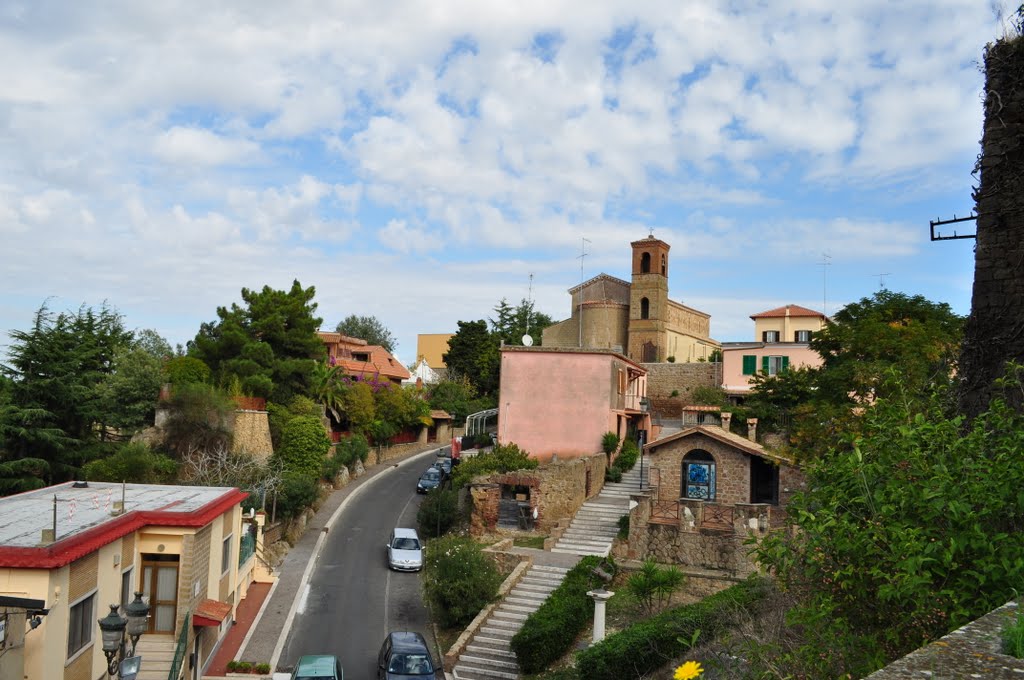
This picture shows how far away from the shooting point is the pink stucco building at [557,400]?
35719 millimetres

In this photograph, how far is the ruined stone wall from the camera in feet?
38.3

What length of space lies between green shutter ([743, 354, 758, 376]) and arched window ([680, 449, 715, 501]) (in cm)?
1977

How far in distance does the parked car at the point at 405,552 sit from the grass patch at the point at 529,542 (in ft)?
11.8

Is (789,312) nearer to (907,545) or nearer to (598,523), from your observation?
(598,523)

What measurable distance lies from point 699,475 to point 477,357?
34.7m

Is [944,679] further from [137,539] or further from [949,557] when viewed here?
[137,539]

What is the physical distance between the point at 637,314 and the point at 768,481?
110 feet

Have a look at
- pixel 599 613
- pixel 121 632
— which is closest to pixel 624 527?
pixel 599 613

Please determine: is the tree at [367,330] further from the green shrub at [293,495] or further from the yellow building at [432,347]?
the green shrub at [293,495]

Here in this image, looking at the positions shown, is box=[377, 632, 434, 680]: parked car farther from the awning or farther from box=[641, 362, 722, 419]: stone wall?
box=[641, 362, 722, 419]: stone wall

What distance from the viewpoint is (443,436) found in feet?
191

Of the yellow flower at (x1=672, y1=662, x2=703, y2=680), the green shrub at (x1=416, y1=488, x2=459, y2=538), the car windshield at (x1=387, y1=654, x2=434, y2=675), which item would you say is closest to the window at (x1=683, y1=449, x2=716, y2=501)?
the green shrub at (x1=416, y1=488, x2=459, y2=538)

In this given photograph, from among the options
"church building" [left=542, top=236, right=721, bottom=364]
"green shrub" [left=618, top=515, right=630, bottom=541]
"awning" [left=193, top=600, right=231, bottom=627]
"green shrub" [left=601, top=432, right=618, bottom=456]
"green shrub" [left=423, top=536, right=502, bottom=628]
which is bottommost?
"green shrub" [left=423, top=536, right=502, bottom=628]

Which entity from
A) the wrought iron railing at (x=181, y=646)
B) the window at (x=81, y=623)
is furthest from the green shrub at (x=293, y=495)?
the window at (x=81, y=623)
